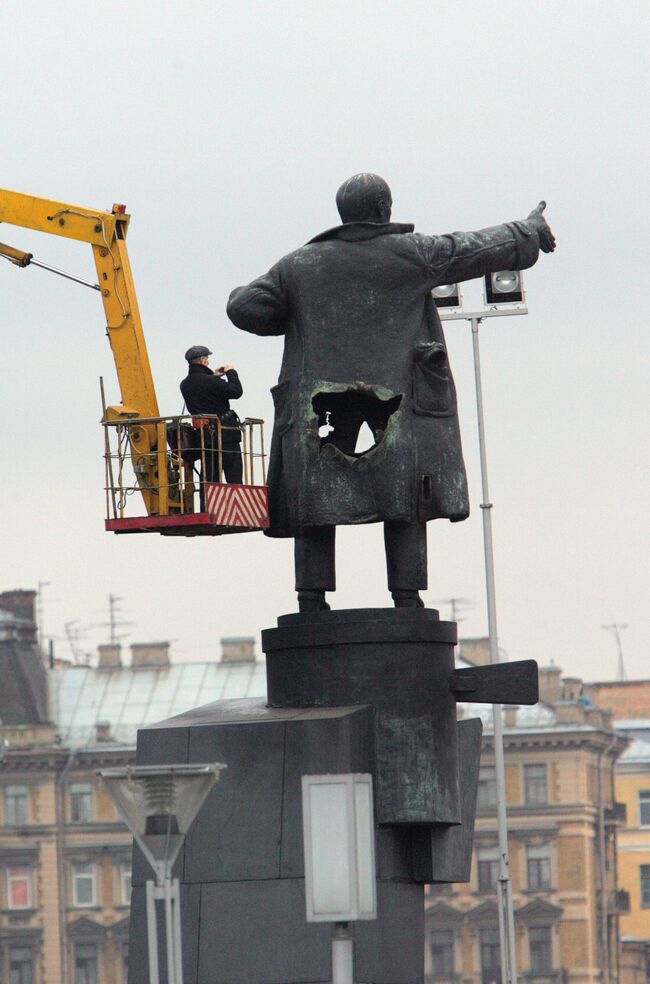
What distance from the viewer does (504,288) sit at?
27266 mm

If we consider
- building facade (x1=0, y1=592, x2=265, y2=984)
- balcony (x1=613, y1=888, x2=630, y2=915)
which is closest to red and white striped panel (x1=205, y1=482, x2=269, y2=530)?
building facade (x1=0, y1=592, x2=265, y2=984)

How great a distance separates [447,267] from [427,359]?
0.59 meters

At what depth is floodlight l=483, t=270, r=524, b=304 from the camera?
27141 mm

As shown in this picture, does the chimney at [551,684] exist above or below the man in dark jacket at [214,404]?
above

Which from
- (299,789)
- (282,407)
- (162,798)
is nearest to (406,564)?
(282,407)

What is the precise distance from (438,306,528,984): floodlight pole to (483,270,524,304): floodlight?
1.62 meters

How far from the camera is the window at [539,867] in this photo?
392 ft

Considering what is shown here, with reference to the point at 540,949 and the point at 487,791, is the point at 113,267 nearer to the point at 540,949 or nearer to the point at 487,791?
the point at 487,791

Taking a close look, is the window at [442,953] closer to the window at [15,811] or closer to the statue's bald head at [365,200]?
the window at [15,811]

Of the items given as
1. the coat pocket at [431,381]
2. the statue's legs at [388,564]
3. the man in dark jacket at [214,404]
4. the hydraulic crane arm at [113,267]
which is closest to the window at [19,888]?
the hydraulic crane arm at [113,267]

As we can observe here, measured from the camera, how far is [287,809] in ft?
55.1

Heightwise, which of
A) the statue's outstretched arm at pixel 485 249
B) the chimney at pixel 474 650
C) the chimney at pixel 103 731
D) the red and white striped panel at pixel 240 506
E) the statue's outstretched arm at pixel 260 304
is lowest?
the red and white striped panel at pixel 240 506

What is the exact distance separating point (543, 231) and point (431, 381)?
53.2 inches

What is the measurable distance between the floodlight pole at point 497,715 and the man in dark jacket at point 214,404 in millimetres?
9953
